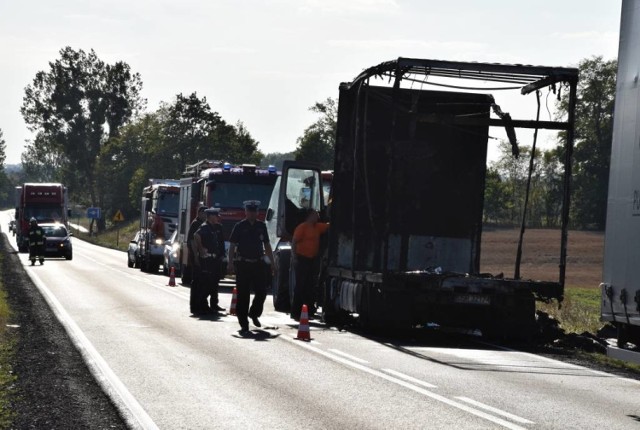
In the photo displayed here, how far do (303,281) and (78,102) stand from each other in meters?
103

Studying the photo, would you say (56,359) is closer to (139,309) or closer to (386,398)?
(386,398)

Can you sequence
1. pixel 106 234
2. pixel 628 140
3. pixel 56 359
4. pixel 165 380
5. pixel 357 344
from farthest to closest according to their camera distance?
pixel 106 234
pixel 357 344
pixel 56 359
pixel 165 380
pixel 628 140

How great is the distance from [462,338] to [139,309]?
687 cm

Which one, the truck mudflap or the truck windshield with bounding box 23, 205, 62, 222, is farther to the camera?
the truck windshield with bounding box 23, 205, 62, 222

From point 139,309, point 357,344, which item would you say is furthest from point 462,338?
point 139,309

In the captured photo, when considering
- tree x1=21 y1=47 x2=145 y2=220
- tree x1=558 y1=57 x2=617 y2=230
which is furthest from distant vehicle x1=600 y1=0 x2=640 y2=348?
tree x1=21 y1=47 x2=145 y2=220

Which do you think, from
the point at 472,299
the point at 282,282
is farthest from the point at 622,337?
the point at 282,282

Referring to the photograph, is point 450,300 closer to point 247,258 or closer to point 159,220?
point 247,258

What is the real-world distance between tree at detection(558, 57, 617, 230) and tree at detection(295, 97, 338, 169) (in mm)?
31662

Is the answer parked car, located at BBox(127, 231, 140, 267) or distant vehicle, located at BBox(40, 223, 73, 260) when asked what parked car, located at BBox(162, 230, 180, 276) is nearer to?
parked car, located at BBox(127, 231, 140, 267)

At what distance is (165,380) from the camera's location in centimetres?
1249

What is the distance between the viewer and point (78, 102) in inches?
4739

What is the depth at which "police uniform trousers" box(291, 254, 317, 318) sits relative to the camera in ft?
67.7

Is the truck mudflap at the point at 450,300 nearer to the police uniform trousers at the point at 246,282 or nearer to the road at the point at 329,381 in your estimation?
the road at the point at 329,381
